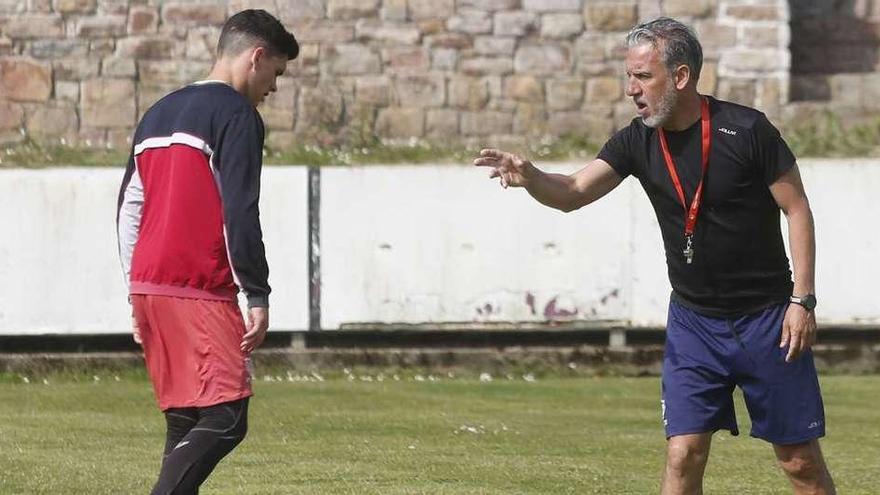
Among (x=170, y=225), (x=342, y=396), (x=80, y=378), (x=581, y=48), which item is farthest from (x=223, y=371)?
(x=581, y=48)

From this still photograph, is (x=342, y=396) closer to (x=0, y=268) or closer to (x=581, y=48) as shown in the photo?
(x=0, y=268)

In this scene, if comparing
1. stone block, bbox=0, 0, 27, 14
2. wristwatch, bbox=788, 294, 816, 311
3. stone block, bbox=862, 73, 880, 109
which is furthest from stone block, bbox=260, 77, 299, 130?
wristwatch, bbox=788, 294, 816, 311

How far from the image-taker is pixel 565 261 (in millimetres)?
16438

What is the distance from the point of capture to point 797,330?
6.86m

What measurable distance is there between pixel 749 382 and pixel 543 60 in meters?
16.0

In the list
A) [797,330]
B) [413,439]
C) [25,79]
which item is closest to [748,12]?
[25,79]

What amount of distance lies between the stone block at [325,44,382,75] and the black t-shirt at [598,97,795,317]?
15818mm

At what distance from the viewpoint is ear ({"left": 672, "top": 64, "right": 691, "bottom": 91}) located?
689 cm

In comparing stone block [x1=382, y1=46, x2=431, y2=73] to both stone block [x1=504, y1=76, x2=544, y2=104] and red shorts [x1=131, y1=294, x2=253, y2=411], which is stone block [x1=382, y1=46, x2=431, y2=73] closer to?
stone block [x1=504, y1=76, x2=544, y2=104]

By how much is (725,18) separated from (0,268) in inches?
384

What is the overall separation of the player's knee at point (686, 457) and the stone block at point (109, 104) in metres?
16.4

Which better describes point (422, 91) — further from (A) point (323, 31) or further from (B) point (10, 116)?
(B) point (10, 116)

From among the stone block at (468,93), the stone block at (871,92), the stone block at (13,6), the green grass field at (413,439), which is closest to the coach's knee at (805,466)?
the green grass field at (413,439)

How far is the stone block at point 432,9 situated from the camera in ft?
74.7
